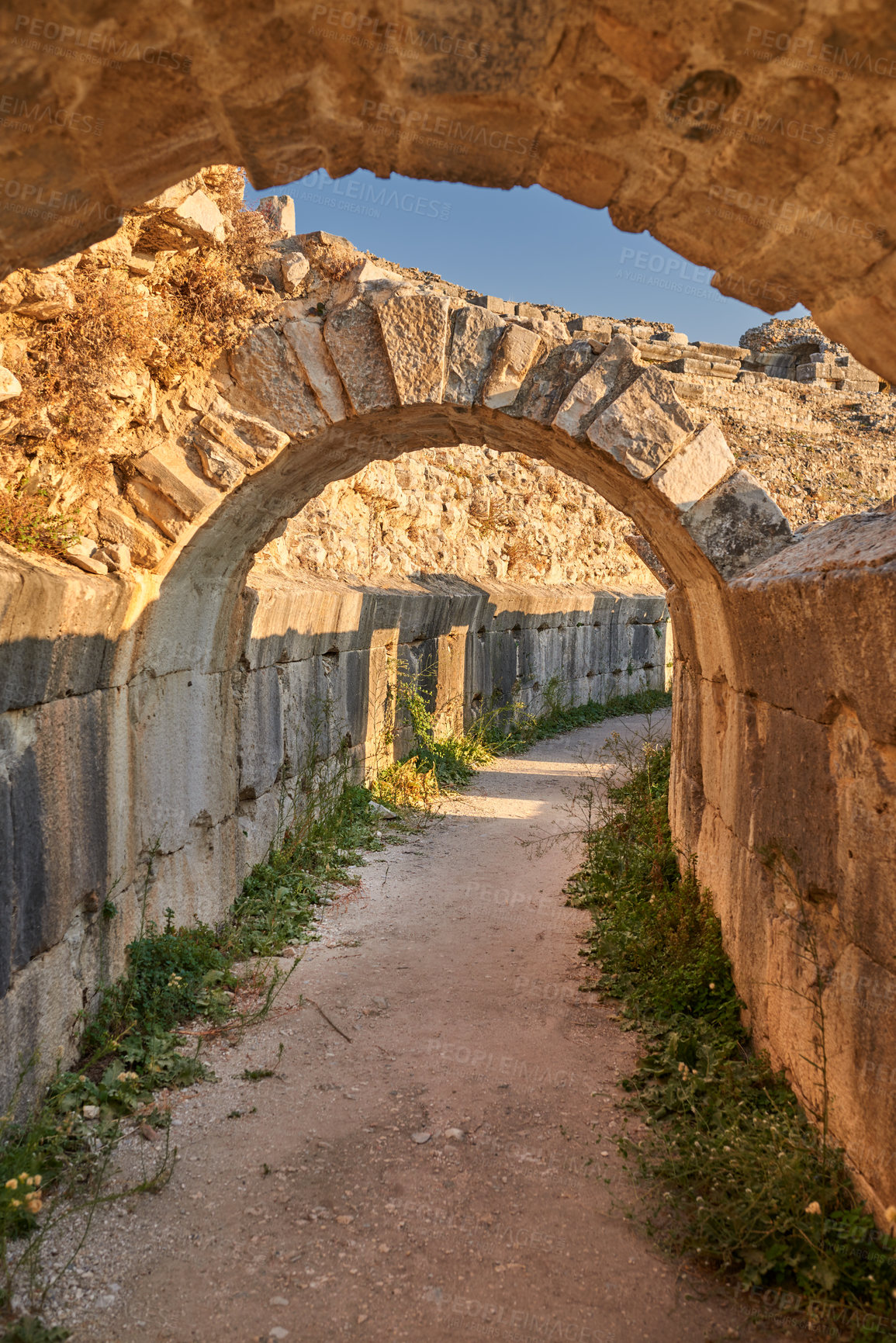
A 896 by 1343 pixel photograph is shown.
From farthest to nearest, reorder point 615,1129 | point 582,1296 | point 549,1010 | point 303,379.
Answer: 1. point 549,1010
2. point 303,379
3. point 615,1129
4. point 582,1296

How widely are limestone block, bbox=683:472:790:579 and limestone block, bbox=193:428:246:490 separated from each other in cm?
208

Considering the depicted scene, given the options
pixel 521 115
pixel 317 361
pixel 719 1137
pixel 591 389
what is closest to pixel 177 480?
pixel 317 361

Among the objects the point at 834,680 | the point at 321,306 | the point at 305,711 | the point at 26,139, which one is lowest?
the point at 305,711

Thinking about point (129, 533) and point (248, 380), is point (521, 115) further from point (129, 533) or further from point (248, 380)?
point (129, 533)

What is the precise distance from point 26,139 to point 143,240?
Result: 2.46 m

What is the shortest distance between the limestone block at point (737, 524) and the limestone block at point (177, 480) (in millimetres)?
2226

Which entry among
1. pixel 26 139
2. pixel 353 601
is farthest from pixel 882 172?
pixel 353 601

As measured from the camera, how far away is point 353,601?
25.4 feet

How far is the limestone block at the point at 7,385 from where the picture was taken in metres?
3.30

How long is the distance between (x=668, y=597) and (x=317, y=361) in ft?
8.86

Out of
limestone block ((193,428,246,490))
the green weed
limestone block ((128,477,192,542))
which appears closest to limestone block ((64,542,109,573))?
limestone block ((128,477,192,542))

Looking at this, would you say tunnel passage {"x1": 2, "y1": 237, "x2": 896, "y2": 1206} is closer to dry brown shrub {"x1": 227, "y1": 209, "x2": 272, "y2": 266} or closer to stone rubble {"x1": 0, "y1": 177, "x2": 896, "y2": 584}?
stone rubble {"x1": 0, "y1": 177, "x2": 896, "y2": 584}

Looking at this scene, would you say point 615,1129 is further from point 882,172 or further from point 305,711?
point 305,711

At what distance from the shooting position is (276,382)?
14.0 ft
